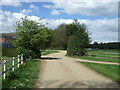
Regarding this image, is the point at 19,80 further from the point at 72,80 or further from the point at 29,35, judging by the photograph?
the point at 29,35

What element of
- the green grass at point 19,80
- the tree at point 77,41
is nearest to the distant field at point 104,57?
the tree at point 77,41

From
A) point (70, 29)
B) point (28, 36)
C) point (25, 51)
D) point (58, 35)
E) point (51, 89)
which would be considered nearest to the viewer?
point (51, 89)

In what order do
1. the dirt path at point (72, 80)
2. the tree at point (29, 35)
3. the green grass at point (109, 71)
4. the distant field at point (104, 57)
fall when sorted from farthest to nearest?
the distant field at point (104, 57)
the tree at point (29, 35)
the green grass at point (109, 71)
the dirt path at point (72, 80)

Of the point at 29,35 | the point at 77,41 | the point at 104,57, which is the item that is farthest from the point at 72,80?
the point at 77,41

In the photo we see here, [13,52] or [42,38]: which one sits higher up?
[42,38]

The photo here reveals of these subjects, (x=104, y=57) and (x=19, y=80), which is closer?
(x=19, y=80)

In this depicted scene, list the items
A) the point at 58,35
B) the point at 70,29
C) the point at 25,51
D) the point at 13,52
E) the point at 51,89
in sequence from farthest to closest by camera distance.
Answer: the point at 58,35 < the point at 70,29 < the point at 13,52 < the point at 25,51 < the point at 51,89

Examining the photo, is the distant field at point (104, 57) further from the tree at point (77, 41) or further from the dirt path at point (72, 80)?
the dirt path at point (72, 80)

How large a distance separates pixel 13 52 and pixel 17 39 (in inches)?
224

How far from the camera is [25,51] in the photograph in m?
19.9

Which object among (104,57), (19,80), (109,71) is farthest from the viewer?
(104,57)

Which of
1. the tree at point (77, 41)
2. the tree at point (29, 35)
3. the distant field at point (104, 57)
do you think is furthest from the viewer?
the tree at point (77, 41)

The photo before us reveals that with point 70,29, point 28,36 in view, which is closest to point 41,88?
point 28,36

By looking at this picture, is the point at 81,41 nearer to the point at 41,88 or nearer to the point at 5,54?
→ the point at 5,54
